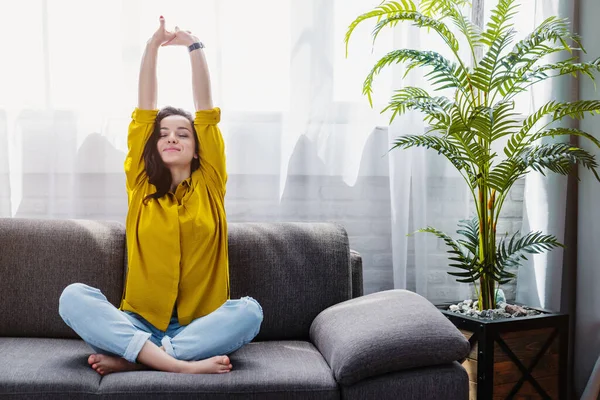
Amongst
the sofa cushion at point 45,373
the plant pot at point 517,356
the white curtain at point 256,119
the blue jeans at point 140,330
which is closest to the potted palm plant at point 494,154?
the plant pot at point 517,356

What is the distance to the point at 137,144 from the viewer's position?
7.32 feet

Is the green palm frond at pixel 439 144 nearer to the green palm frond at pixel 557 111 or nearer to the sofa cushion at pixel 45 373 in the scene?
the green palm frond at pixel 557 111

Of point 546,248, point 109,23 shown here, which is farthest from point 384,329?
point 109,23

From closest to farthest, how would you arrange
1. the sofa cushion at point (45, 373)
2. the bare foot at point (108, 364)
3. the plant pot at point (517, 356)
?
the sofa cushion at point (45, 373) < the bare foot at point (108, 364) < the plant pot at point (517, 356)

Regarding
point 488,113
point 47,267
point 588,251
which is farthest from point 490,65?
point 47,267

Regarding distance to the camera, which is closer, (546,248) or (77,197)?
(546,248)

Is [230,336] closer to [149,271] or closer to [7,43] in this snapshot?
[149,271]

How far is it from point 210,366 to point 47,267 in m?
0.76

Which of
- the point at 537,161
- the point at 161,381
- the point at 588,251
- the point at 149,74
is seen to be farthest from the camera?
the point at 588,251

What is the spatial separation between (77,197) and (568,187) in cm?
193

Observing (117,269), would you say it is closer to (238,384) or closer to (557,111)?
(238,384)

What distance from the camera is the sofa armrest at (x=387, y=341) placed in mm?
1791

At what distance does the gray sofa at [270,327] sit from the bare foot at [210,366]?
27 mm

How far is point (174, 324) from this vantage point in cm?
212
